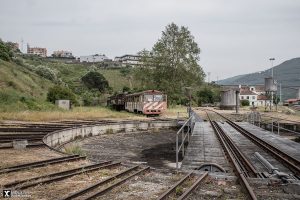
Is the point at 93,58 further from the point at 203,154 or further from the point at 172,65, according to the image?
the point at 203,154

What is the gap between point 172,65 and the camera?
2292 inches

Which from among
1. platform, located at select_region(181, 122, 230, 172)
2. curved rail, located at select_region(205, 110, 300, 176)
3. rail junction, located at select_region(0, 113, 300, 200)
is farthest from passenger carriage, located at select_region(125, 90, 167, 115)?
rail junction, located at select_region(0, 113, 300, 200)

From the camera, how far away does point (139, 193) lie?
8.05 m

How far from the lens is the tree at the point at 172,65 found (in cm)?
5716

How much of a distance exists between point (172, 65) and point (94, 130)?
34754 mm

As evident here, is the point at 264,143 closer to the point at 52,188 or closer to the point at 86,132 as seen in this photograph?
the point at 86,132

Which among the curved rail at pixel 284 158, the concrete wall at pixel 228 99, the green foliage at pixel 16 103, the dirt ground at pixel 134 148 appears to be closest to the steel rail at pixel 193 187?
the curved rail at pixel 284 158

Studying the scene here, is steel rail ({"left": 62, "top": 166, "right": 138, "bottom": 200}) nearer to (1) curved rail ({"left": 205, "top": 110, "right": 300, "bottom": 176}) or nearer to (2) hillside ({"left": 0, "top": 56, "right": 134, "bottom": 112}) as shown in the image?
(1) curved rail ({"left": 205, "top": 110, "right": 300, "bottom": 176})

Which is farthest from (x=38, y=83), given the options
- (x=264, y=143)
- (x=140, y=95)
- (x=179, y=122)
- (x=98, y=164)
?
(x=98, y=164)

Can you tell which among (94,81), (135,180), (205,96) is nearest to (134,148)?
(135,180)

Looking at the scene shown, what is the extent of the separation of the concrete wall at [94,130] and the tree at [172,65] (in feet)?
85.6

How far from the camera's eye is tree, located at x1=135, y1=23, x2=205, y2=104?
57156 mm

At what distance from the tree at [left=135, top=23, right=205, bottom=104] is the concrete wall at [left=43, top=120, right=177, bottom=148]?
2609 centimetres

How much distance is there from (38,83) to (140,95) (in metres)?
25.5
